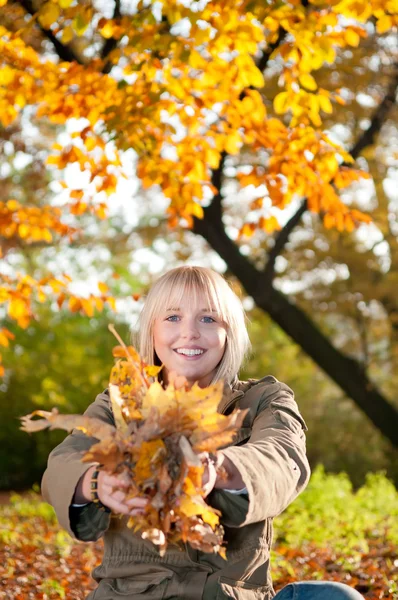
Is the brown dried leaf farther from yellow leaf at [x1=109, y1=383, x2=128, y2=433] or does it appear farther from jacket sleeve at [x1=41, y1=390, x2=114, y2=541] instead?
jacket sleeve at [x1=41, y1=390, x2=114, y2=541]

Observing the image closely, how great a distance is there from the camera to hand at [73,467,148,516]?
1.63 m

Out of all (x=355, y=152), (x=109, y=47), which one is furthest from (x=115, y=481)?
(x=355, y=152)

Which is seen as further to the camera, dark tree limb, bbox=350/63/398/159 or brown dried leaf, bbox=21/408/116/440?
dark tree limb, bbox=350/63/398/159

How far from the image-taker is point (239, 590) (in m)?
2.05

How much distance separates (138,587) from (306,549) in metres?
3.23

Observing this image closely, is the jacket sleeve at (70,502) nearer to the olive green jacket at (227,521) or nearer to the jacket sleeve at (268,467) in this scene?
the olive green jacket at (227,521)

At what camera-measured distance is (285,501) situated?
6.32 ft

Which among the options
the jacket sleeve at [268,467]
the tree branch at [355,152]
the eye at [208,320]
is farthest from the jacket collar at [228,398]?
the tree branch at [355,152]

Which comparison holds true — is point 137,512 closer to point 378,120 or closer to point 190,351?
point 190,351

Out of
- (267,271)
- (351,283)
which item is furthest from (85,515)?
(351,283)

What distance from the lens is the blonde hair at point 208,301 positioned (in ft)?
7.82

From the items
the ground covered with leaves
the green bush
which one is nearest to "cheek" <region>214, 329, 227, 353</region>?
the ground covered with leaves

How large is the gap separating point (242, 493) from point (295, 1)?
2.89 metres

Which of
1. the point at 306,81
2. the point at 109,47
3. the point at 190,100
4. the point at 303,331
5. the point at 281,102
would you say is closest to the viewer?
the point at 306,81
